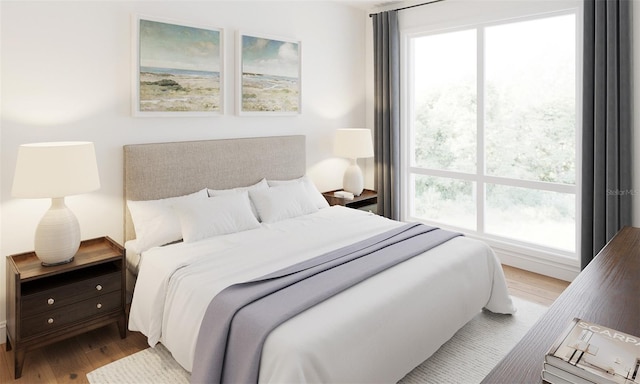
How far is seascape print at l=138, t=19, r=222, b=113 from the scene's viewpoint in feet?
10.3

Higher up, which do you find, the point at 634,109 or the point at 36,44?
the point at 36,44

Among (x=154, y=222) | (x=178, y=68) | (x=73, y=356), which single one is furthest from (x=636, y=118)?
(x=73, y=356)

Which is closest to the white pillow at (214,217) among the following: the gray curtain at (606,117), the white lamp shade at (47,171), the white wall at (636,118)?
the white lamp shade at (47,171)

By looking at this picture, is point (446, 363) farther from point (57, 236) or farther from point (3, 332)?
point (3, 332)

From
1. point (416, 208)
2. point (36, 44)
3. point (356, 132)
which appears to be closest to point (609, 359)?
point (36, 44)

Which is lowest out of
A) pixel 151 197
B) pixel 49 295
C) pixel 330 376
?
pixel 330 376

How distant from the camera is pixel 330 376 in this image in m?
1.74

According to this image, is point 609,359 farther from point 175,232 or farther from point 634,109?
point 634,109

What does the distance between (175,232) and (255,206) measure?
74 cm

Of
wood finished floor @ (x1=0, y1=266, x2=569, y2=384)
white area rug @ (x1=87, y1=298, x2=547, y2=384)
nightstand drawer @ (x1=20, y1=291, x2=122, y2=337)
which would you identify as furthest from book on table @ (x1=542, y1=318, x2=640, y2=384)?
nightstand drawer @ (x1=20, y1=291, x2=122, y2=337)

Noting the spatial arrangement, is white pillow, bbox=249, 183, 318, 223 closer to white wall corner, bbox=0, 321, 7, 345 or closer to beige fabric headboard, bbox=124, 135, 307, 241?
beige fabric headboard, bbox=124, 135, 307, 241

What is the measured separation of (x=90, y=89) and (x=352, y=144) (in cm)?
240

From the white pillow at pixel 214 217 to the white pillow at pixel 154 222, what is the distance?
0.07 m

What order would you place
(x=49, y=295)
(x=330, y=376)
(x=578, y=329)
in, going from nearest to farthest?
1. (x=578, y=329)
2. (x=330, y=376)
3. (x=49, y=295)
